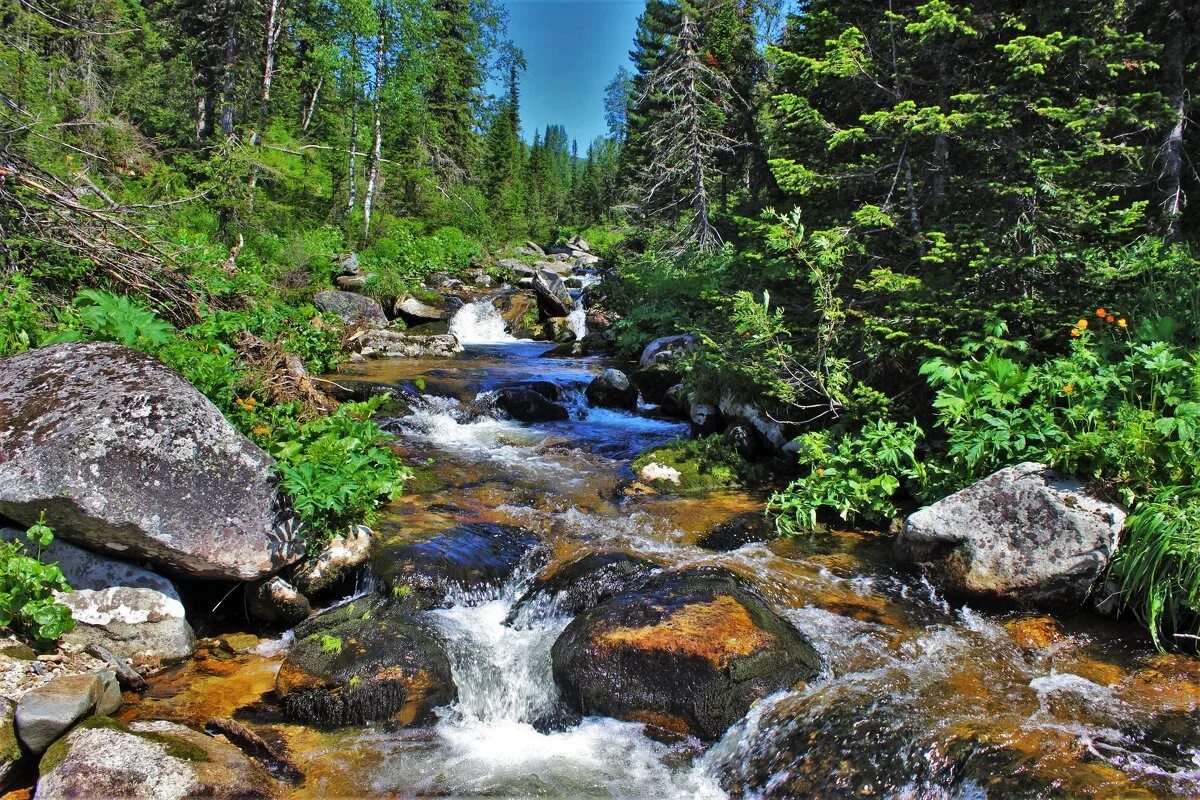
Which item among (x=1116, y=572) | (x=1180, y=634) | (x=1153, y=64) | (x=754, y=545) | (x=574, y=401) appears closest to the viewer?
(x=1180, y=634)

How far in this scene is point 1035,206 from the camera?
21.1 feet

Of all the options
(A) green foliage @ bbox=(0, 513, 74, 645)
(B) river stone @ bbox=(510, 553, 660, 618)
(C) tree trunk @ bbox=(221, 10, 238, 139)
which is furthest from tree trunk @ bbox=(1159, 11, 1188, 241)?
(C) tree trunk @ bbox=(221, 10, 238, 139)

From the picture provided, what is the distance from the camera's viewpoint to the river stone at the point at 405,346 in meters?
16.7

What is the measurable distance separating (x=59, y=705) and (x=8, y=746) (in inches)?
10.4

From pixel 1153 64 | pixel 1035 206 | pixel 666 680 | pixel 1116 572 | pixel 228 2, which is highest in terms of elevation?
pixel 228 2

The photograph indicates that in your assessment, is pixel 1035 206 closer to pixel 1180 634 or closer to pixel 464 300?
pixel 1180 634

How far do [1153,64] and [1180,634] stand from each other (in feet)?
17.2

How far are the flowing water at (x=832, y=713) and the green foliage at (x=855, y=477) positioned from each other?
31cm

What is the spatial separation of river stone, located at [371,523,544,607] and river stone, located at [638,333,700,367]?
6.63m

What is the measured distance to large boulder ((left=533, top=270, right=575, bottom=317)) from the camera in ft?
75.3

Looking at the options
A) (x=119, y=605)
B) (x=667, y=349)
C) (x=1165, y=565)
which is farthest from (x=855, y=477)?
(x=667, y=349)

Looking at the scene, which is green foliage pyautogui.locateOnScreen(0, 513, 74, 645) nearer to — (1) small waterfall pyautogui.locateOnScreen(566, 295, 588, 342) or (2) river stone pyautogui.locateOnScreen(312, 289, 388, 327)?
(2) river stone pyautogui.locateOnScreen(312, 289, 388, 327)

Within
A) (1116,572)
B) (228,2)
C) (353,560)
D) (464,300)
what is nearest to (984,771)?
(1116,572)

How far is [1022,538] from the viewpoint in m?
5.34
